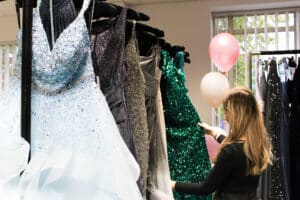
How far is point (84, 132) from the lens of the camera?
3.53ft

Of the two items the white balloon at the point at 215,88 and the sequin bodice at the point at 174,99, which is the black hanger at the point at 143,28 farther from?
the white balloon at the point at 215,88

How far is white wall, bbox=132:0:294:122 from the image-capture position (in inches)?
173

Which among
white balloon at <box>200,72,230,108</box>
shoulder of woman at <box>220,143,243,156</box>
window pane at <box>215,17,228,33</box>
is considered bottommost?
shoulder of woman at <box>220,143,243,156</box>

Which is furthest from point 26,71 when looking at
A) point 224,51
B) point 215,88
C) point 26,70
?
point 224,51

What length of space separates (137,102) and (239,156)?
2.40ft

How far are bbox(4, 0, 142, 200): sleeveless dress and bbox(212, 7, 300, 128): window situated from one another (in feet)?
10.9

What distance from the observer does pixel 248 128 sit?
6.59 ft

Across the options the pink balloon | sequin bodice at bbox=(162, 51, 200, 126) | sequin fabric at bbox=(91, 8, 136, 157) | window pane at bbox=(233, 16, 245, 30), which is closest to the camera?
sequin fabric at bbox=(91, 8, 136, 157)

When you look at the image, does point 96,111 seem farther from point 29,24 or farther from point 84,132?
point 29,24

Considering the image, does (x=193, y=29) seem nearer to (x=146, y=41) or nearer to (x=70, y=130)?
(x=146, y=41)

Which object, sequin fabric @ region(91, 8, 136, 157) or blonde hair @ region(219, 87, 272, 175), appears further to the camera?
blonde hair @ region(219, 87, 272, 175)

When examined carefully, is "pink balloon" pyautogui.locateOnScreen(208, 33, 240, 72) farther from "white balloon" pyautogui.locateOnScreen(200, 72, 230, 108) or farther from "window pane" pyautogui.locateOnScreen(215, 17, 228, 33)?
"window pane" pyautogui.locateOnScreen(215, 17, 228, 33)

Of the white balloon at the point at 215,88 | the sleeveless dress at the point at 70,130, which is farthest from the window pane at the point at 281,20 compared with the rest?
the sleeveless dress at the point at 70,130

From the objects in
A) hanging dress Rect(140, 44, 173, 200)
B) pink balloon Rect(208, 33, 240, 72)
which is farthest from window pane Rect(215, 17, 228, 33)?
hanging dress Rect(140, 44, 173, 200)
